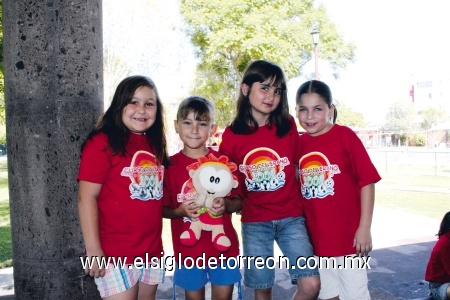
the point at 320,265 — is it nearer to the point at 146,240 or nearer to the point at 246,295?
the point at 146,240

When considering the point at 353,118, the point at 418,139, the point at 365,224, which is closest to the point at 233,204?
the point at 365,224

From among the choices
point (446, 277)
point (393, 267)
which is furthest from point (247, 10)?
point (446, 277)

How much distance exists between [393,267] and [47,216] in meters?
4.11

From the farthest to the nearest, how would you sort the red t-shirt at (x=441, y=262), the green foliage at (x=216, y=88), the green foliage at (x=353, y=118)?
1. the green foliage at (x=353, y=118)
2. the green foliage at (x=216, y=88)
3. the red t-shirt at (x=441, y=262)

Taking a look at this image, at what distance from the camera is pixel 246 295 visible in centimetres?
414

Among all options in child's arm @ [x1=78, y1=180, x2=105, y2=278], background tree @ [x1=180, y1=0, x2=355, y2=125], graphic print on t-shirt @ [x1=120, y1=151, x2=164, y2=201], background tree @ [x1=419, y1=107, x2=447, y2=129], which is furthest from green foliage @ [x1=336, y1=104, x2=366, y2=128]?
child's arm @ [x1=78, y1=180, x2=105, y2=278]

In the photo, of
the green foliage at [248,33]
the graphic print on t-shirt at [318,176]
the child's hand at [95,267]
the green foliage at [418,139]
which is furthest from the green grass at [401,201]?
the green foliage at [418,139]

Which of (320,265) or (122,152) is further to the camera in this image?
(320,265)

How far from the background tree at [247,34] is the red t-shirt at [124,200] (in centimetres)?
1464

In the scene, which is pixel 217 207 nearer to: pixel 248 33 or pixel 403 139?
pixel 248 33

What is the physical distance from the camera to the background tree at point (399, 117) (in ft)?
227

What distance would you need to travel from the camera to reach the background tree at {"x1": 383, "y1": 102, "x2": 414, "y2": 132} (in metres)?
69.2

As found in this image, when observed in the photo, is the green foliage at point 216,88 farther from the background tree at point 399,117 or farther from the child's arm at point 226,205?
the background tree at point 399,117

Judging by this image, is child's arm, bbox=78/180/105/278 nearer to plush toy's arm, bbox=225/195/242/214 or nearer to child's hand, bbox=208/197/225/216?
child's hand, bbox=208/197/225/216
